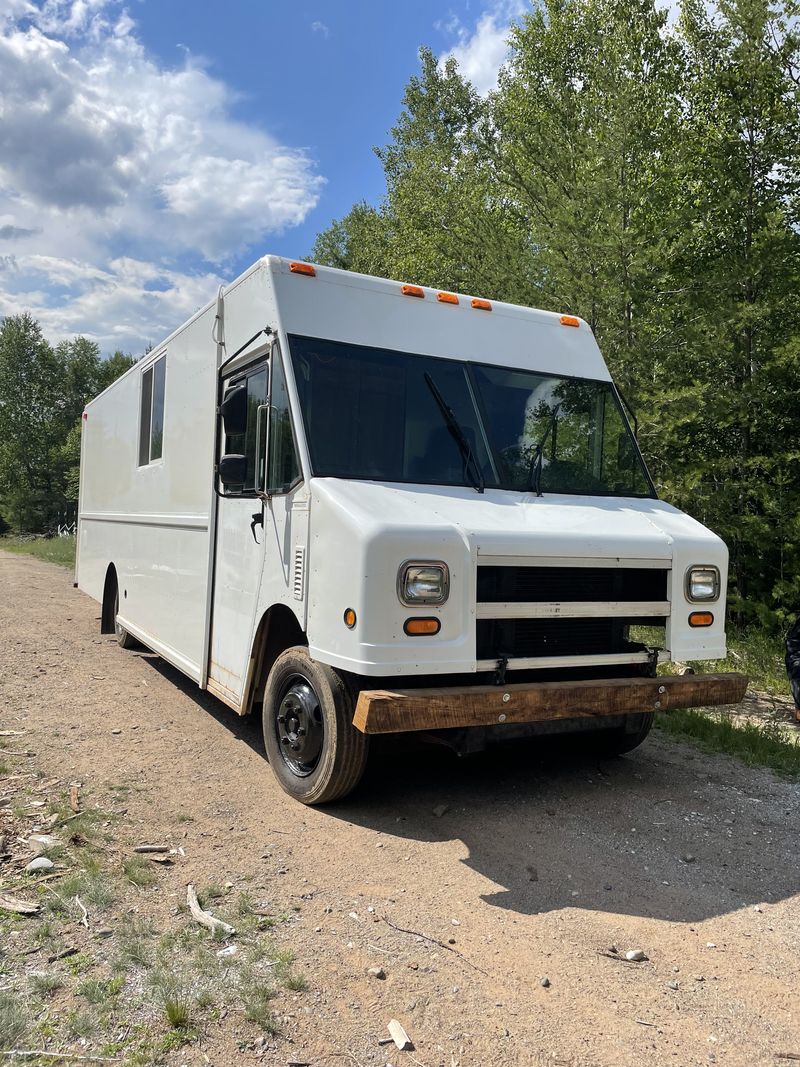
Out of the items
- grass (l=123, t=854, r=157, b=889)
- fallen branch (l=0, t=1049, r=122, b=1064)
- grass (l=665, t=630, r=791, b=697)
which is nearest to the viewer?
fallen branch (l=0, t=1049, r=122, b=1064)

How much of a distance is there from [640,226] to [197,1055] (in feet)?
36.4

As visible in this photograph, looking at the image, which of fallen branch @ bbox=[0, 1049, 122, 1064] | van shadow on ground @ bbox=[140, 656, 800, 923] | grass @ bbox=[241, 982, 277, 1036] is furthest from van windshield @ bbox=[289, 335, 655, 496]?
fallen branch @ bbox=[0, 1049, 122, 1064]

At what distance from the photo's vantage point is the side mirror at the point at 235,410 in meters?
5.34

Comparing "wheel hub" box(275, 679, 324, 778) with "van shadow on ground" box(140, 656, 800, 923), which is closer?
"van shadow on ground" box(140, 656, 800, 923)

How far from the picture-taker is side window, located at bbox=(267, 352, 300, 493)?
4.68 metres

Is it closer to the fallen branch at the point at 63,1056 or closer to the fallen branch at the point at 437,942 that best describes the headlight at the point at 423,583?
the fallen branch at the point at 437,942

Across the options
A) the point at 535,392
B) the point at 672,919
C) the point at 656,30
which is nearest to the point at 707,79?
the point at 656,30

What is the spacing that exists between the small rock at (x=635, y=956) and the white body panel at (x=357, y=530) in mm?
1408

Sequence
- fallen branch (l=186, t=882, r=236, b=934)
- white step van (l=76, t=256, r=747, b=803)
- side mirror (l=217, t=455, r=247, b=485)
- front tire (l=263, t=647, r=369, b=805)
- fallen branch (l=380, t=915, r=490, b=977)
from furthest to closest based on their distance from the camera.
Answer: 1. side mirror (l=217, t=455, r=247, b=485)
2. front tire (l=263, t=647, r=369, b=805)
3. white step van (l=76, t=256, r=747, b=803)
4. fallen branch (l=186, t=882, r=236, b=934)
5. fallen branch (l=380, t=915, r=490, b=977)

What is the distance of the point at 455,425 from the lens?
5.04m

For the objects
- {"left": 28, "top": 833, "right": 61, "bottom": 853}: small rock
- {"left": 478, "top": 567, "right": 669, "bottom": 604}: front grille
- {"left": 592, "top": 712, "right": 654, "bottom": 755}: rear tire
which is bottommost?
{"left": 28, "top": 833, "right": 61, "bottom": 853}: small rock

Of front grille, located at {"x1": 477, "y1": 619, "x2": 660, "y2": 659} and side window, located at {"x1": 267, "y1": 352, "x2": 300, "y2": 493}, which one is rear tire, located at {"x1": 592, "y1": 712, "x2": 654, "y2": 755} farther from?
side window, located at {"x1": 267, "y1": 352, "x2": 300, "y2": 493}

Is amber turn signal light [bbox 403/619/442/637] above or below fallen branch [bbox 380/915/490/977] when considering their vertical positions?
above

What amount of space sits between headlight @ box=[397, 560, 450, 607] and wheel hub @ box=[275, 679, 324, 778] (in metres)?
1.01
